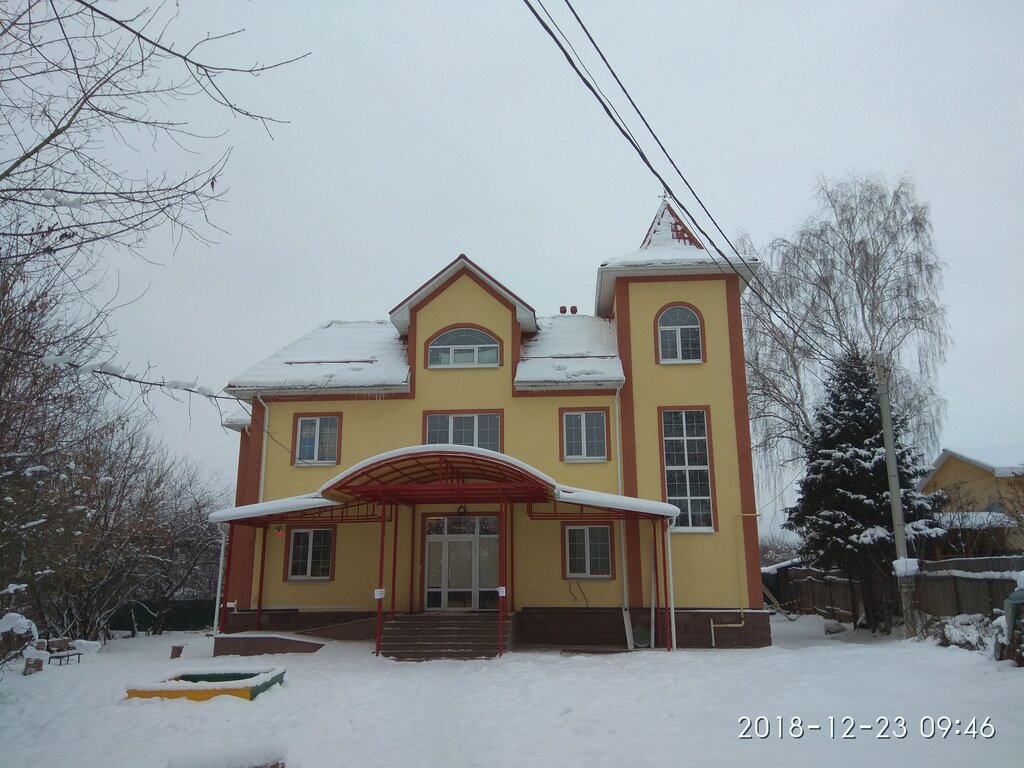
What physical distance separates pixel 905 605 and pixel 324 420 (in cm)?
1402

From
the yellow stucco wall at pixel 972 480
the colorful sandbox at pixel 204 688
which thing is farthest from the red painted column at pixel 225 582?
the yellow stucco wall at pixel 972 480

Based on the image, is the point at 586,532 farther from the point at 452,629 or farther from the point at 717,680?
the point at 717,680

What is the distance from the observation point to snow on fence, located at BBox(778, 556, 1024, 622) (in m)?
13.4

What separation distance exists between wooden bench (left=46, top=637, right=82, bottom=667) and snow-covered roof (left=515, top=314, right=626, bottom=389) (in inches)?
453

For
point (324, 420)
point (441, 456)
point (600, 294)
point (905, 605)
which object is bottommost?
point (905, 605)

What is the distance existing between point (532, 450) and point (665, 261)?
5.78 meters

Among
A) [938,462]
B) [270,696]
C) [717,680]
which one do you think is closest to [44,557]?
[270,696]

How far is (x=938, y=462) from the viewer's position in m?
33.6

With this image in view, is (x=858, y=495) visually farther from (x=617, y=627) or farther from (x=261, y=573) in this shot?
(x=261, y=573)

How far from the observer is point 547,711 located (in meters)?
9.70

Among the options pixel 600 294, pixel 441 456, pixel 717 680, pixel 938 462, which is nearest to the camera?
pixel 717 680

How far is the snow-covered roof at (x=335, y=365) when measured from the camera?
60.9 feet

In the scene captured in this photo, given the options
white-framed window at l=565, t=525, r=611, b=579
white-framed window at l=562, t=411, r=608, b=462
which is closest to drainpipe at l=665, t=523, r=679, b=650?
white-framed window at l=565, t=525, r=611, b=579

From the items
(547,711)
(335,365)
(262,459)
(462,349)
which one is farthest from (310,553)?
(547,711)
